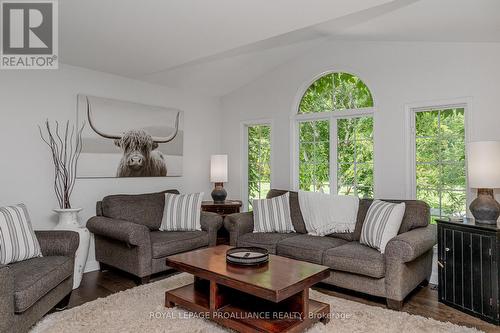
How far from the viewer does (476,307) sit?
8.79 feet

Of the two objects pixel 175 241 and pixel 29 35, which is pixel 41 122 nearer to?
pixel 29 35

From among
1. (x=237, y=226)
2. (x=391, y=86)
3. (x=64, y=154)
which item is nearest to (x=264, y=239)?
(x=237, y=226)

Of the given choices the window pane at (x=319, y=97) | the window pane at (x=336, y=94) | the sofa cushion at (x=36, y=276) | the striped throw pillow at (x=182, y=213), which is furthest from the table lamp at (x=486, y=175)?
the sofa cushion at (x=36, y=276)

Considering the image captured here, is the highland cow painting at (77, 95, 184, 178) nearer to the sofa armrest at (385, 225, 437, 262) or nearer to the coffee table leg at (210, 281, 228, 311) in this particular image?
the coffee table leg at (210, 281, 228, 311)

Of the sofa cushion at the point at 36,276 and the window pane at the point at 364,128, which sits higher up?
the window pane at the point at 364,128

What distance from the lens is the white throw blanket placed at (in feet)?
11.9

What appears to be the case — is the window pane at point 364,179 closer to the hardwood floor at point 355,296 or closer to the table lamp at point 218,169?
the hardwood floor at point 355,296

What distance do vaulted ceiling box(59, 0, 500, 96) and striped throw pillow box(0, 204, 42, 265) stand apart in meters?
1.63

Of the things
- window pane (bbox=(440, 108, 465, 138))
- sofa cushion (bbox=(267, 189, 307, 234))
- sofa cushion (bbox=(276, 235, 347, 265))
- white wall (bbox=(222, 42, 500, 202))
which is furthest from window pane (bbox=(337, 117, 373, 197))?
sofa cushion (bbox=(276, 235, 347, 265))

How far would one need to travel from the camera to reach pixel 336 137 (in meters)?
4.35

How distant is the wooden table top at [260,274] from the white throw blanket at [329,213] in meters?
1.13

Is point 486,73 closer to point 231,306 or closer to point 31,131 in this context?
point 231,306

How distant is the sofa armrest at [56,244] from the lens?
280 centimetres

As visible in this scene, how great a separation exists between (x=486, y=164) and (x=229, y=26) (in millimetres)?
2477
